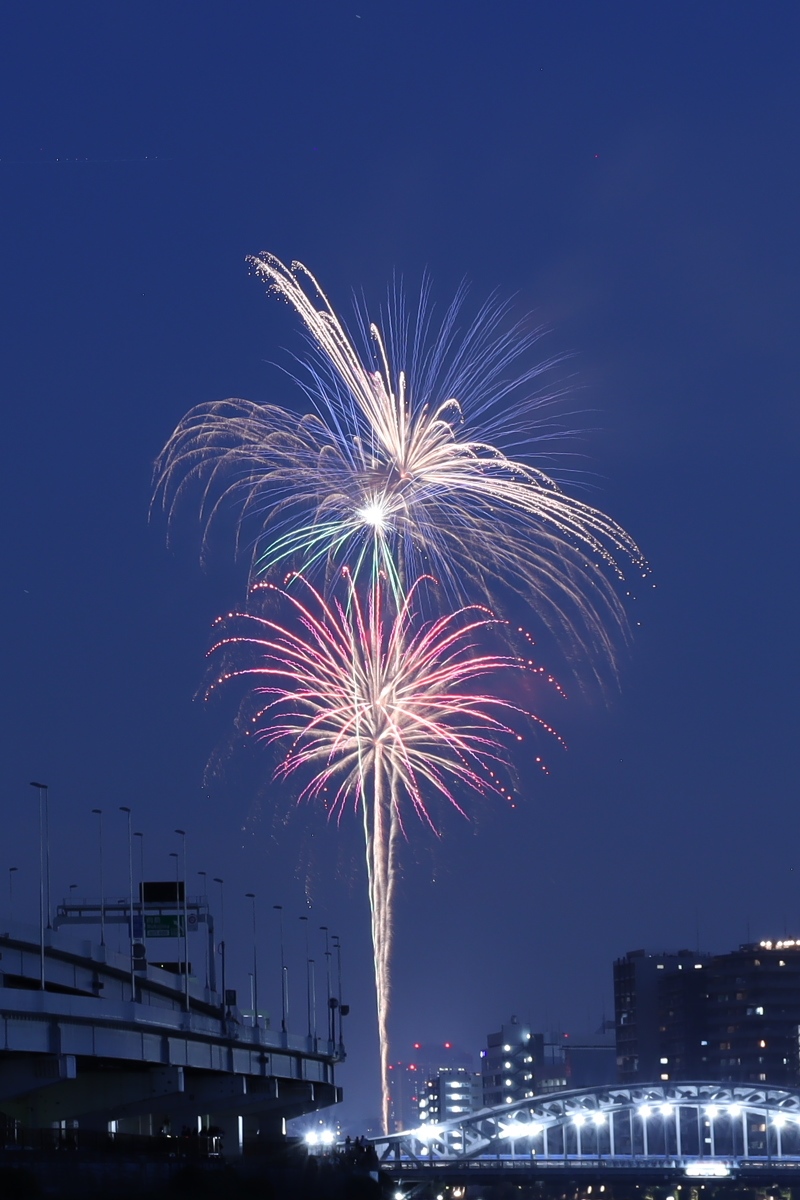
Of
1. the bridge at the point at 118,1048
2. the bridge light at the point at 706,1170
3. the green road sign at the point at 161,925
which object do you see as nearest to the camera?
the bridge at the point at 118,1048

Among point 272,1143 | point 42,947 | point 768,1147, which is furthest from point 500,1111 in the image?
point 42,947

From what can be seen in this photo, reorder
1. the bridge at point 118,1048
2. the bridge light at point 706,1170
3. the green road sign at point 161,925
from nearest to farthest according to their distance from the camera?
1. the bridge at point 118,1048
2. the green road sign at point 161,925
3. the bridge light at point 706,1170

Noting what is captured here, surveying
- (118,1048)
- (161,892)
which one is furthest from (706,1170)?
(118,1048)

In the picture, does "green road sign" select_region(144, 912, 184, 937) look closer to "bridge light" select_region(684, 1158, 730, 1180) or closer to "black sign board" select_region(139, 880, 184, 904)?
"black sign board" select_region(139, 880, 184, 904)

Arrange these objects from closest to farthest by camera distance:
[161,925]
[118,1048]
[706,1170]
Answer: [118,1048] < [161,925] < [706,1170]

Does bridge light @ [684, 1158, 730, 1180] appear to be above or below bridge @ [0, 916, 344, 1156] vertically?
below

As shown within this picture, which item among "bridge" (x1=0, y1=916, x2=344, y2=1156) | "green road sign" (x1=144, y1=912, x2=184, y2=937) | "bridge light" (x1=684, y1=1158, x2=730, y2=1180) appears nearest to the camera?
"bridge" (x1=0, y1=916, x2=344, y2=1156)

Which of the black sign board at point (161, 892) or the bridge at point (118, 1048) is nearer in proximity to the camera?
the bridge at point (118, 1048)

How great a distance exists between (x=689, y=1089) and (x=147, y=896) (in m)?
93.7

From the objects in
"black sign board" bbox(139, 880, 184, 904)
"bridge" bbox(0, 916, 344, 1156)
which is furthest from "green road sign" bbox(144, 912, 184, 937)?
"bridge" bbox(0, 916, 344, 1156)

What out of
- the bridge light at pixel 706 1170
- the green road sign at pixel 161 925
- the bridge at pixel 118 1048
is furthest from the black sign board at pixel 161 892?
the bridge light at pixel 706 1170

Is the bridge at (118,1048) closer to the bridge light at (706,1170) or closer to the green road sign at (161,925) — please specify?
the green road sign at (161,925)

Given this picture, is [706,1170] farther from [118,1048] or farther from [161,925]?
[118,1048]

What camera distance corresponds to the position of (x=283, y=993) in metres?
96.1
